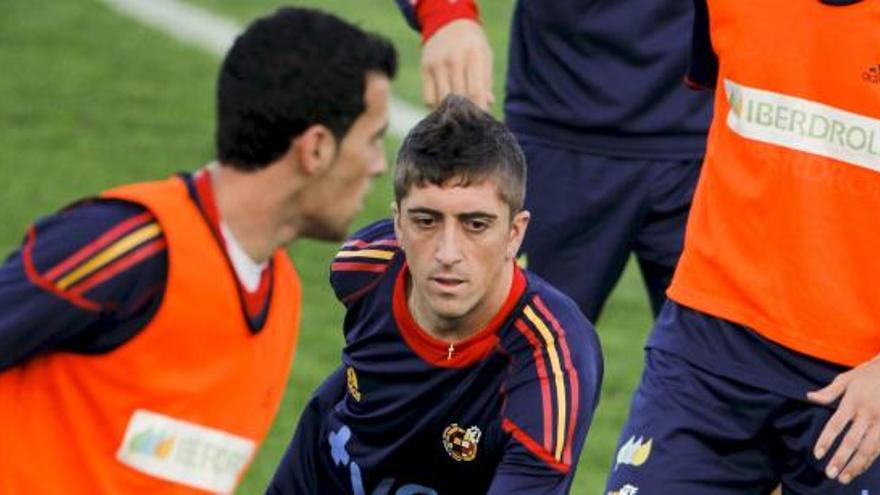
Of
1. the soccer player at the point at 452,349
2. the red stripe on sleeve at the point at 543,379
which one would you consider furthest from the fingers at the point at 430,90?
the red stripe on sleeve at the point at 543,379

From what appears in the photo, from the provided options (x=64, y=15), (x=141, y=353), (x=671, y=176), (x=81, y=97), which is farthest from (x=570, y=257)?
(x=64, y=15)

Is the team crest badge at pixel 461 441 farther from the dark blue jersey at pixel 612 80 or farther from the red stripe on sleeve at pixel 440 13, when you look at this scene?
the dark blue jersey at pixel 612 80

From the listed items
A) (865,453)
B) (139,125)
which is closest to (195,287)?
(865,453)

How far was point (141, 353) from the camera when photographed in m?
6.09

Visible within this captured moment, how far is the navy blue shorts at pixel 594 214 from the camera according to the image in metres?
8.62

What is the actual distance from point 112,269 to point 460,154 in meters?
1.39

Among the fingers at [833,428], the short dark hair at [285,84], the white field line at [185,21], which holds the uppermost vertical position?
the short dark hair at [285,84]

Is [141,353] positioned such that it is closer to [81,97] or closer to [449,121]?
[449,121]

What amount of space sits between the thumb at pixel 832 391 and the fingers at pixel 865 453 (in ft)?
0.37

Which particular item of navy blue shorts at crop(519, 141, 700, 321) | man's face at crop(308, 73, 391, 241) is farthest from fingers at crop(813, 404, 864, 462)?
navy blue shorts at crop(519, 141, 700, 321)

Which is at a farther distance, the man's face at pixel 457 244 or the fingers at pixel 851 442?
the man's face at pixel 457 244

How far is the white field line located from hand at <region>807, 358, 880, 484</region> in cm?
984

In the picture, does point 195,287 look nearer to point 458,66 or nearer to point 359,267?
point 359,267

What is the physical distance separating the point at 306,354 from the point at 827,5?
4930 millimetres
